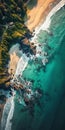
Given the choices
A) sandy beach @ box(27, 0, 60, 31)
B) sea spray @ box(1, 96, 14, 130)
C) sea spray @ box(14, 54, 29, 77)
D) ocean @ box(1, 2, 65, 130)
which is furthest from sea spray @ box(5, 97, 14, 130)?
sandy beach @ box(27, 0, 60, 31)

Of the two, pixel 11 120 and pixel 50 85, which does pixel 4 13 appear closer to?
pixel 50 85

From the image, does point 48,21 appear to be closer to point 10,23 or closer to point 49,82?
point 10,23

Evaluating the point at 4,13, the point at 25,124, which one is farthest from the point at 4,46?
the point at 25,124

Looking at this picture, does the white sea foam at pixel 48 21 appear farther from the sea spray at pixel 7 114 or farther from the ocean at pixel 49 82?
the sea spray at pixel 7 114

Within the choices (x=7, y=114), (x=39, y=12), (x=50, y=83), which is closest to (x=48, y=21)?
(x=39, y=12)

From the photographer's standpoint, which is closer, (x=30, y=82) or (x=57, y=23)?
(x=30, y=82)

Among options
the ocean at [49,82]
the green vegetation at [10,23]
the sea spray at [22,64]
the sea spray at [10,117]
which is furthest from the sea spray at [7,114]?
the green vegetation at [10,23]

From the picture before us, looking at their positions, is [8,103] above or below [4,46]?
below
